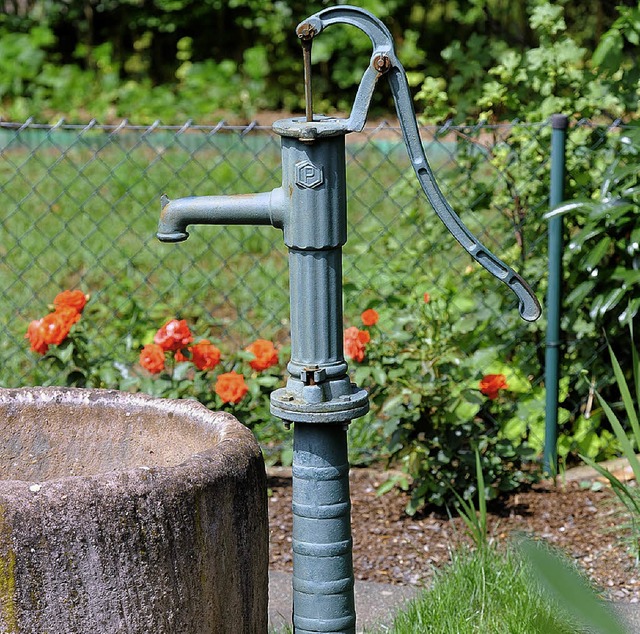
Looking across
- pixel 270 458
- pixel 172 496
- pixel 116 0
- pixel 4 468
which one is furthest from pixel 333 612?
pixel 116 0

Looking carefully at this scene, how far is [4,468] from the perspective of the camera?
6.08 feet

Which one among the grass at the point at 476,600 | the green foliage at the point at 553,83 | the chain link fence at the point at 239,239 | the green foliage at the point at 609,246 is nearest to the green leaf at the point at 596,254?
the green foliage at the point at 609,246

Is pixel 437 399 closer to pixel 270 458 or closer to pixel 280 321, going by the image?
pixel 270 458

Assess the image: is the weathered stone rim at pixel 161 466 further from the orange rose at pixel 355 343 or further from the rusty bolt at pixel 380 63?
the orange rose at pixel 355 343

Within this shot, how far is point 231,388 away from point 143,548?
4.73 feet

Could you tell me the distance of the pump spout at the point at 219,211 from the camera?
1.57 m

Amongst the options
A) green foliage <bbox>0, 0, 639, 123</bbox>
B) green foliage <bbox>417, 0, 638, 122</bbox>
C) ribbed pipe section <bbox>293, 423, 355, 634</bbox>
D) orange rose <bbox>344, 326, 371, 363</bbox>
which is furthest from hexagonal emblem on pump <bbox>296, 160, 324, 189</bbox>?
green foliage <bbox>0, 0, 639, 123</bbox>

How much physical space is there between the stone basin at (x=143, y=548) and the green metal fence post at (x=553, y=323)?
169cm

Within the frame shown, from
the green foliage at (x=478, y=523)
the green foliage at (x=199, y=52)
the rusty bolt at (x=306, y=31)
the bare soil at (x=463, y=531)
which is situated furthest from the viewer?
the green foliage at (x=199, y=52)

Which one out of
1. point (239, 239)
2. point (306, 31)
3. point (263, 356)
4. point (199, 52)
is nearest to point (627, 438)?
point (263, 356)

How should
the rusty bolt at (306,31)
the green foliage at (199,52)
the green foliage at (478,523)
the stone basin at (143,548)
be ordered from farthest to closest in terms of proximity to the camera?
the green foliage at (199,52) < the green foliage at (478,523) < the rusty bolt at (306,31) < the stone basin at (143,548)

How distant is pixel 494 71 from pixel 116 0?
19.7ft

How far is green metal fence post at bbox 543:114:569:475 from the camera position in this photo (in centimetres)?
309

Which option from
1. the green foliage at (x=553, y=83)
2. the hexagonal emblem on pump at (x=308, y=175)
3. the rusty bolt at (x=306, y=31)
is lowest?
the hexagonal emblem on pump at (x=308, y=175)
